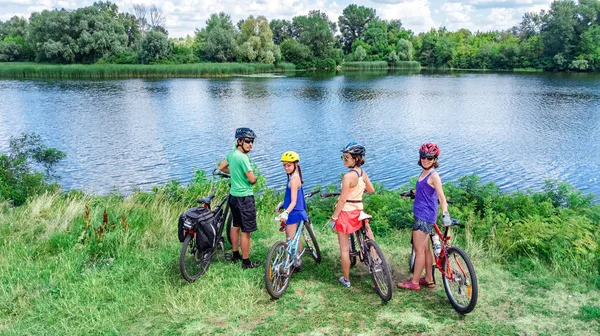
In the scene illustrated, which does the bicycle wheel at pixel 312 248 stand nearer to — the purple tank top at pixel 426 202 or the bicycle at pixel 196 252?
the bicycle at pixel 196 252

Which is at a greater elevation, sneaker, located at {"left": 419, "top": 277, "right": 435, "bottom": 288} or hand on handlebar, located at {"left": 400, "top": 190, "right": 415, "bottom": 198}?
hand on handlebar, located at {"left": 400, "top": 190, "right": 415, "bottom": 198}

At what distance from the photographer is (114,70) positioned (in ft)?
192

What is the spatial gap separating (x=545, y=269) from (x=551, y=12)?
97.3 m

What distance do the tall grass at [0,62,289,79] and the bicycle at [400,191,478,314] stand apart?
60363 mm

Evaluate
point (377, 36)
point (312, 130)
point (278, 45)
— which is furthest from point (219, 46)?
point (312, 130)

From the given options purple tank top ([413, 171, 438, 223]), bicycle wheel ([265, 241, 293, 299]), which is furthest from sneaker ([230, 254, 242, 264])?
purple tank top ([413, 171, 438, 223])

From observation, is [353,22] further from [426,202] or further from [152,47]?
[426,202]

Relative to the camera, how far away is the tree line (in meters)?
69.7

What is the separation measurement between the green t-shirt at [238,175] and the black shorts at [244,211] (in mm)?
92

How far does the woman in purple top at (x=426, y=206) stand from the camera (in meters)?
5.03

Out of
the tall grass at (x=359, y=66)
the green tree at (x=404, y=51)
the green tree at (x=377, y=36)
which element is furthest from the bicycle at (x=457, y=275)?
the green tree at (x=377, y=36)

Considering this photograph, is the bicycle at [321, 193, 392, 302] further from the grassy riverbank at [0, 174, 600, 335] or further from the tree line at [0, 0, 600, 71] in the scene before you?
the tree line at [0, 0, 600, 71]

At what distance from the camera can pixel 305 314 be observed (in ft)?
16.4

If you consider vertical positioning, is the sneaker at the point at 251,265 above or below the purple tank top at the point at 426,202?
below
